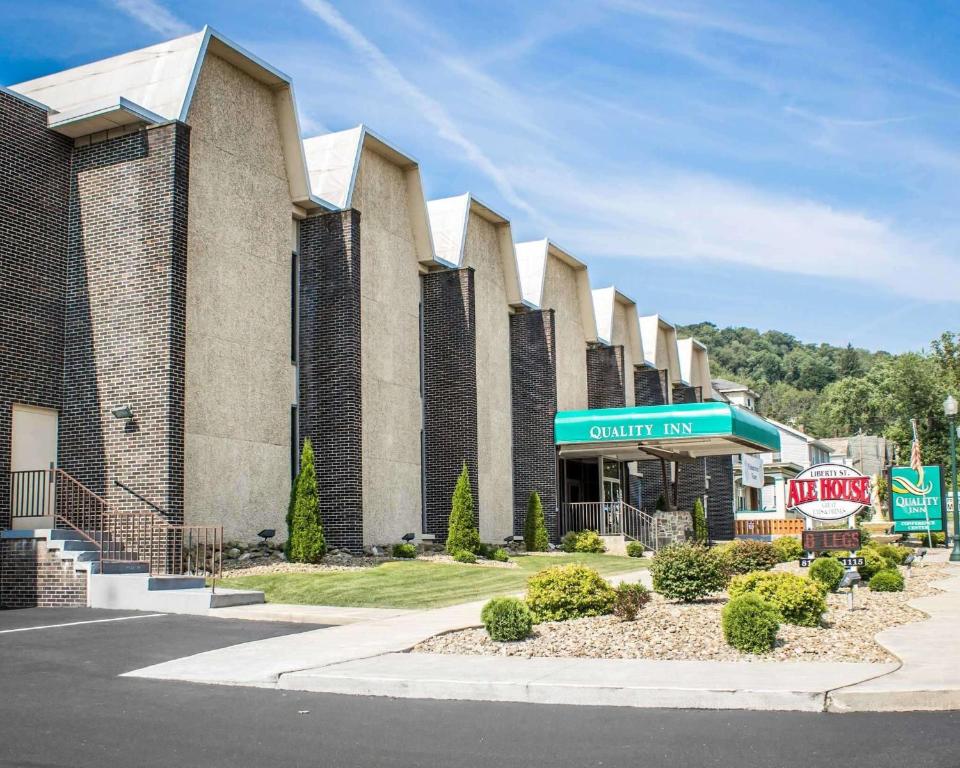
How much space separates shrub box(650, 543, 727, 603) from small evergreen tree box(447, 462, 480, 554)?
1205 centimetres

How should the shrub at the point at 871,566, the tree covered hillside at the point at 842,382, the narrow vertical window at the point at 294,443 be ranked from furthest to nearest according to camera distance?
the tree covered hillside at the point at 842,382 < the narrow vertical window at the point at 294,443 < the shrub at the point at 871,566

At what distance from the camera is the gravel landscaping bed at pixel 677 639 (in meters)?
10.8

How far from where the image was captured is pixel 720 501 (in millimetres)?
49969

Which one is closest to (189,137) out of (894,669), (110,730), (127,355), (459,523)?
(127,355)

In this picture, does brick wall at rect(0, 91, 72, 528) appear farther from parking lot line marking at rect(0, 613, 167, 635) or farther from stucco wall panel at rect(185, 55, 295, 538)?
parking lot line marking at rect(0, 613, 167, 635)

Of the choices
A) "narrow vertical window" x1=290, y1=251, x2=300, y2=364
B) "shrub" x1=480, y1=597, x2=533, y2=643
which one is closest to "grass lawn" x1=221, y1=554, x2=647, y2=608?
"shrub" x1=480, y1=597, x2=533, y2=643

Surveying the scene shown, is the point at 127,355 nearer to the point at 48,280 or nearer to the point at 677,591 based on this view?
the point at 48,280

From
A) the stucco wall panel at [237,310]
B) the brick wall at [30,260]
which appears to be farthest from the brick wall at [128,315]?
the stucco wall panel at [237,310]

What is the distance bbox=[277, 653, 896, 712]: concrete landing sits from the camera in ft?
28.0

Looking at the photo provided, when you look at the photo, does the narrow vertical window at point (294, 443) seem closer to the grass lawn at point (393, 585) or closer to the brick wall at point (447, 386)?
the grass lawn at point (393, 585)

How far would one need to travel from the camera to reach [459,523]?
26.7 metres

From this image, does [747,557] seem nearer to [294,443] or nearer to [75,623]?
[75,623]

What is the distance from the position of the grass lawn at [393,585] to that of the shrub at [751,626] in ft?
22.6

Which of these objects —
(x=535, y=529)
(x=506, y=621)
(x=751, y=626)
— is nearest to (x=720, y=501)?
(x=535, y=529)
